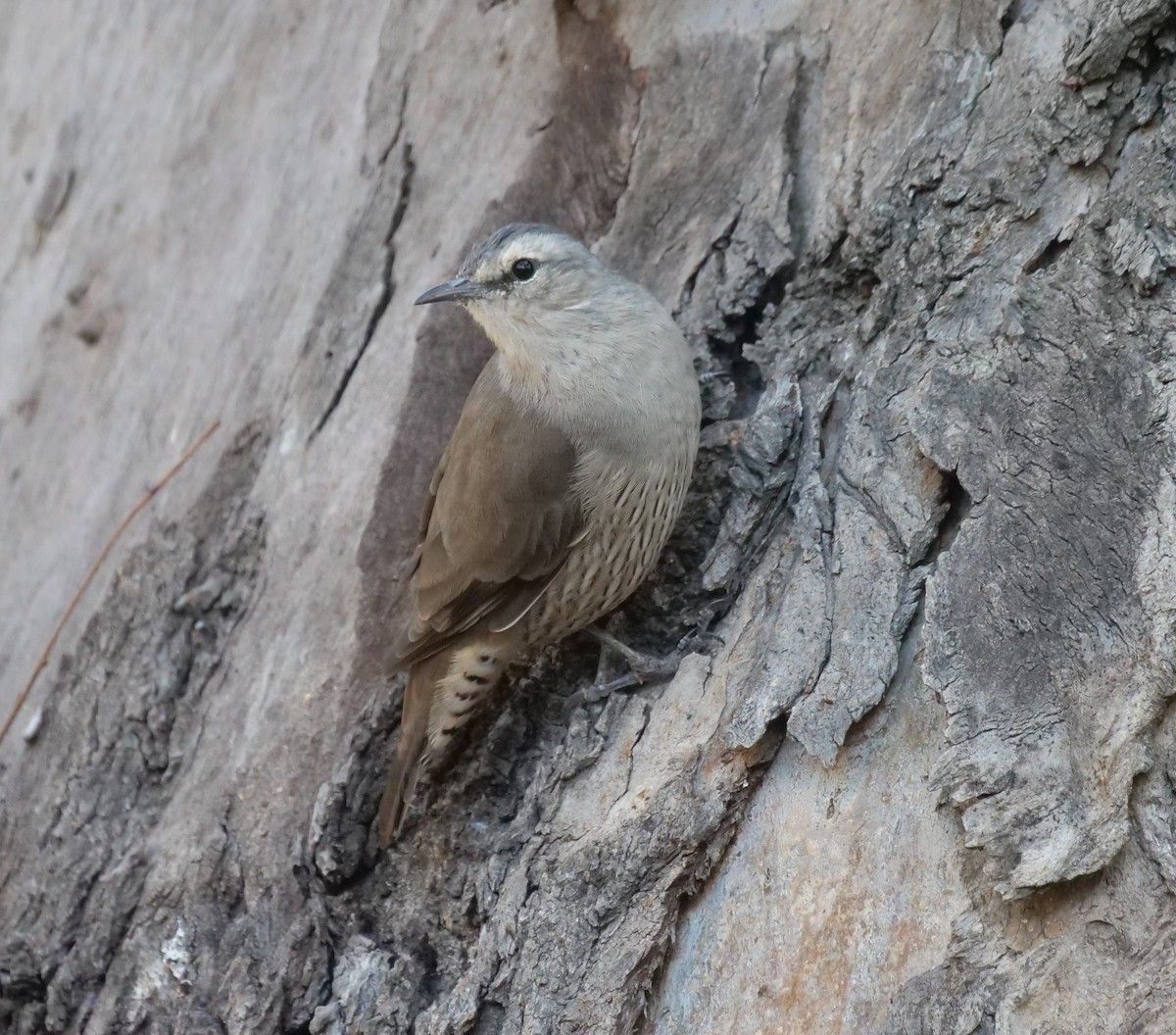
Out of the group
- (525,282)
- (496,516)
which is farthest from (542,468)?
(525,282)

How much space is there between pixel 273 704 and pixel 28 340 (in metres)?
1.83

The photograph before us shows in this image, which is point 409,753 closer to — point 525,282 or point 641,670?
point 641,670

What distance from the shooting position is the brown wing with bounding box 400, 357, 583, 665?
2.70 meters

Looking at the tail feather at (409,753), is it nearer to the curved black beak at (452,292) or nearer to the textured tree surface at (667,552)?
the textured tree surface at (667,552)

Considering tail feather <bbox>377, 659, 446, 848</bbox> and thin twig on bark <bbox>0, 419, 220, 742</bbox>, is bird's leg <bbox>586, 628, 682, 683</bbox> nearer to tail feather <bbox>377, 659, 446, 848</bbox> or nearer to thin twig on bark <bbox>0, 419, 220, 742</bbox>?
tail feather <bbox>377, 659, 446, 848</bbox>

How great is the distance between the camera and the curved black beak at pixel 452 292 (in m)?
2.67

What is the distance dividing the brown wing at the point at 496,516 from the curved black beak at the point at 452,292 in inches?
8.4

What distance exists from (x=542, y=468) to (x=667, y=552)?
0.35 meters

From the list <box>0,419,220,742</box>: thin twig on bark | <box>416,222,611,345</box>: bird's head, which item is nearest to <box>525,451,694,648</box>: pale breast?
<box>416,222,611,345</box>: bird's head

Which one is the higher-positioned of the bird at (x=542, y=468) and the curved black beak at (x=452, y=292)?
the curved black beak at (x=452, y=292)

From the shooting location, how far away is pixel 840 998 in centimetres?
188

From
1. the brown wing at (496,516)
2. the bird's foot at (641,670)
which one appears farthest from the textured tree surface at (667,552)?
the brown wing at (496,516)

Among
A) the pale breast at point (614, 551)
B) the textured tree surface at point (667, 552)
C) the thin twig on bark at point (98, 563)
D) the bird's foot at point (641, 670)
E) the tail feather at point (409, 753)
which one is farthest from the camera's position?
the thin twig on bark at point (98, 563)

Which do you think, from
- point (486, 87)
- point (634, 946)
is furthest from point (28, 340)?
point (634, 946)
